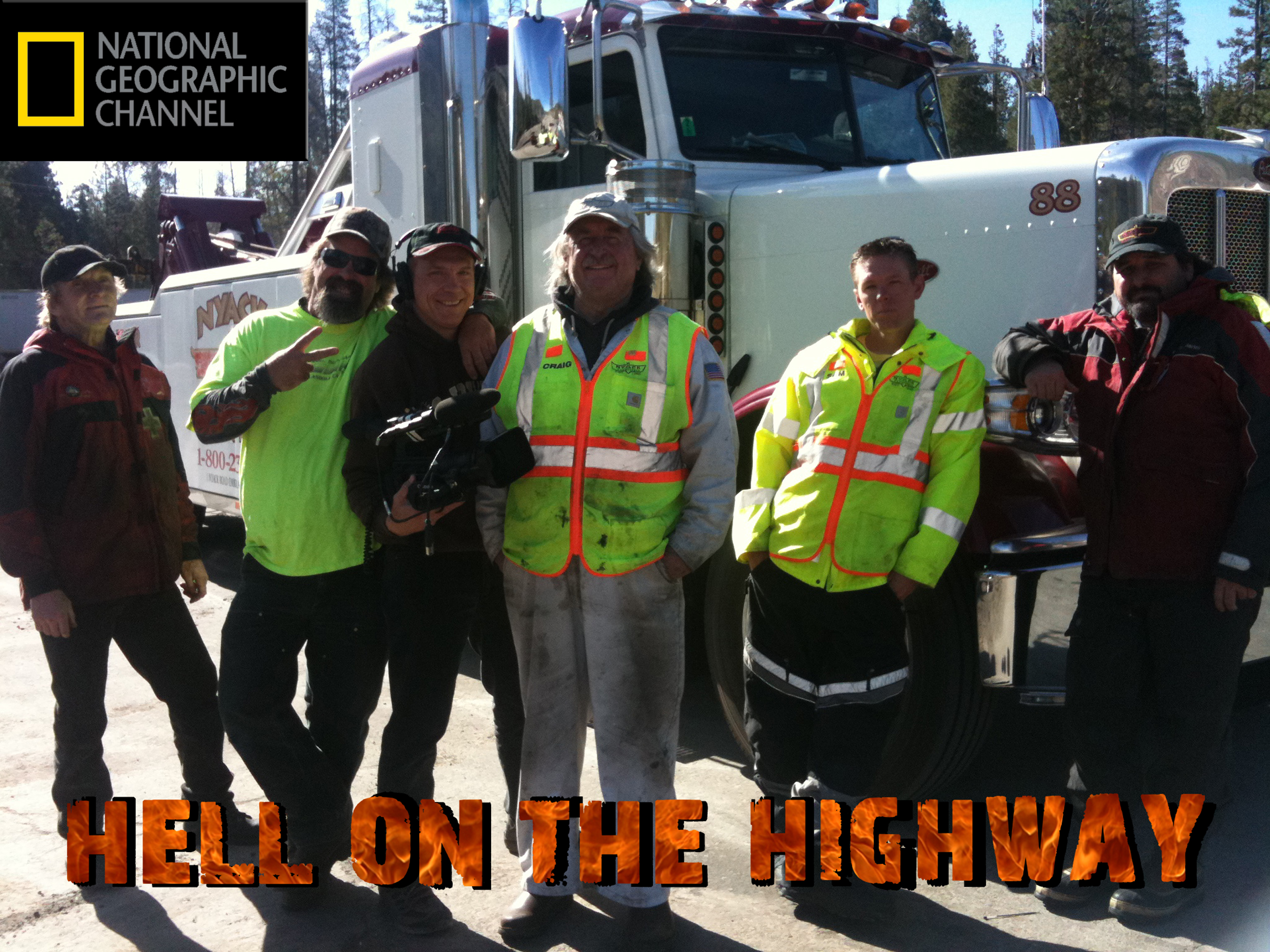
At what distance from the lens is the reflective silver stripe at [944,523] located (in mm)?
3268

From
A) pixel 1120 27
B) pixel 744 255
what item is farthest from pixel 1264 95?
pixel 744 255

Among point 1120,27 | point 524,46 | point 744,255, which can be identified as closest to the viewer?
point 524,46

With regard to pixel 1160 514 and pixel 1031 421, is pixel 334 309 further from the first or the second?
pixel 1160 514

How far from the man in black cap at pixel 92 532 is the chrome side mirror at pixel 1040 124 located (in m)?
4.29

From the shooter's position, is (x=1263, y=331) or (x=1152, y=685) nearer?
(x=1263, y=331)

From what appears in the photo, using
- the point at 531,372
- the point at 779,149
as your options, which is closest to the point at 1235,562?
the point at 531,372

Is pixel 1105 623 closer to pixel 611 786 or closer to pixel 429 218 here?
pixel 611 786

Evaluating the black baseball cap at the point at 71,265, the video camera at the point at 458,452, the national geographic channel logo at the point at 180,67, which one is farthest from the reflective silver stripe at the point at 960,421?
the national geographic channel logo at the point at 180,67

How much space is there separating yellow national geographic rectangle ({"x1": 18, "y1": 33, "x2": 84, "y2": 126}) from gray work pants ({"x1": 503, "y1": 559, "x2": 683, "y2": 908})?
1001cm

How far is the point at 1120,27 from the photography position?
45.3 meters

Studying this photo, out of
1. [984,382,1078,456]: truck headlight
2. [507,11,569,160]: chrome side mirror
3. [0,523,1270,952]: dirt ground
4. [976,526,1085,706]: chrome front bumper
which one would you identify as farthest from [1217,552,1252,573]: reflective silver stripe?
[507,11,569,160]: chrome side mirror

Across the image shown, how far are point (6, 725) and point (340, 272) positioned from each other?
9.30 ft

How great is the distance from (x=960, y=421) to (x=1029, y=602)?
0.62 m

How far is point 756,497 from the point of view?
352cm
